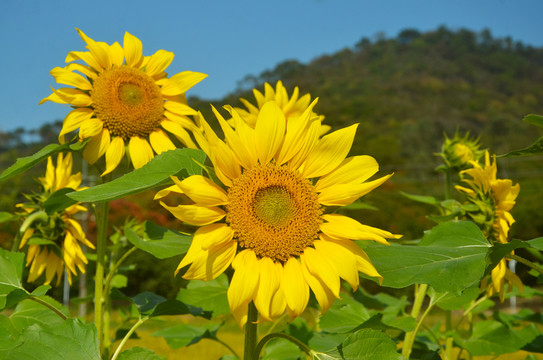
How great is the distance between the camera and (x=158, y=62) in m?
1.74

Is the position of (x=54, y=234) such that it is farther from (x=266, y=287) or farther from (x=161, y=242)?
(x=266, y=287)

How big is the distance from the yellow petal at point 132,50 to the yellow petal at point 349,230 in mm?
960

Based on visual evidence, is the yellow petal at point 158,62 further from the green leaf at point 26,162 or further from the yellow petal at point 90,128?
the green leaf at point 26,162

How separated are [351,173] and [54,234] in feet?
4.02

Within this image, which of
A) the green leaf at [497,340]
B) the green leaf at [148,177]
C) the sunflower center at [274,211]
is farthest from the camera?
the green leaf at [497,340]

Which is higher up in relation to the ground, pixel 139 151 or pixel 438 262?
pixel 139 151

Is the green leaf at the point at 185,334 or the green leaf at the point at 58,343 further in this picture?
the green leaf at the point at 185,334

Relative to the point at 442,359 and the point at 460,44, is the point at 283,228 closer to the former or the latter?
the point at 442,359

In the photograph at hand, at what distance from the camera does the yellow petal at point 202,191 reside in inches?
37.6

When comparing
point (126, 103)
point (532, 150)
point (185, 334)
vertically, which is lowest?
point (185, 334)

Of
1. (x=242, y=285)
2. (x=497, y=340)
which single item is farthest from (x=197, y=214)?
(x=497, y=340)

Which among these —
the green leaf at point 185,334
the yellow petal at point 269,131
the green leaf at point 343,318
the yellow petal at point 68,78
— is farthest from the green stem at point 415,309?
the yellow petal at point 68,78

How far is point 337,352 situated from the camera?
1088 millimetres

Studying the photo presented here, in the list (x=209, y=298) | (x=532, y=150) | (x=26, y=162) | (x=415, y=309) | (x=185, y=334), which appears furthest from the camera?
(x=185, y=334)
